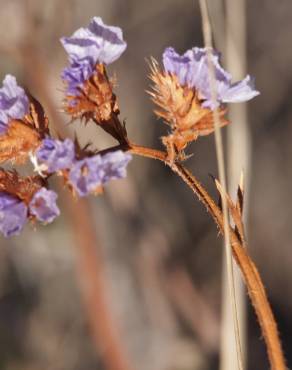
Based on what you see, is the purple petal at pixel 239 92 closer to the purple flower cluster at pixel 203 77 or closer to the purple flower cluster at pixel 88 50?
the purple flower cluster at pixel 203 77

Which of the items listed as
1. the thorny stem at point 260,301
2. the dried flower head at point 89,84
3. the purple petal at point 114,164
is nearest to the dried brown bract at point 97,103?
the dried flower head at point 89,84

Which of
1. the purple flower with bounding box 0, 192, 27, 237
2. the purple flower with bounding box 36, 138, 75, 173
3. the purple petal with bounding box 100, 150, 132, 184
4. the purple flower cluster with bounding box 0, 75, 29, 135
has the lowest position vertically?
the purple flower with bounding box 0, 192, 27, 237

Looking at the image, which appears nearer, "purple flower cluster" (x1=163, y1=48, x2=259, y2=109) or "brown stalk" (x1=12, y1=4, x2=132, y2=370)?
A: "purple flower cluster" (x1=163, y1=48, x2=259, y2=109)

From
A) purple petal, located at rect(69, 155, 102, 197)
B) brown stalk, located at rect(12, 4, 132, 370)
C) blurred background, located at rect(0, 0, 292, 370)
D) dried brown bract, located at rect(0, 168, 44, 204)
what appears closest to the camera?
purple petal, located at rect(69, 155, 102, 197)

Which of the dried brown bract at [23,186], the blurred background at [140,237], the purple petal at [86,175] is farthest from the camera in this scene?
the blurred background at [140,237]

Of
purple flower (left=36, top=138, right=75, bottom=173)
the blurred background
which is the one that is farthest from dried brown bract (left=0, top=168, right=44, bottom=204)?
the blurred background

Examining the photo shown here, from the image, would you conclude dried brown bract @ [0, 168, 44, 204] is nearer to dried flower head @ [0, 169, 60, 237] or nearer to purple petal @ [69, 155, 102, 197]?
dried flower head @ [0, 169, 60, 237]

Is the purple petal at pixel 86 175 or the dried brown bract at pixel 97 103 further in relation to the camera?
the dried brown bract at pixel 97 103

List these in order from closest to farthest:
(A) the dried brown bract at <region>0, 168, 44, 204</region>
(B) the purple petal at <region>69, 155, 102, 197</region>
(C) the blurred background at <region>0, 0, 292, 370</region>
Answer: (B) the purple petal at <region>69, 155, 102, 197</region>
(A) the dried brown bract at <region>0, 168, 44, 204</region>
(C) the blurred background at <region>0, 0, 292, 370</region>
